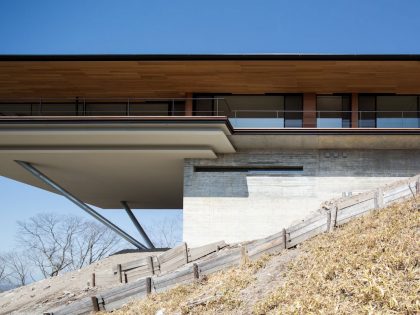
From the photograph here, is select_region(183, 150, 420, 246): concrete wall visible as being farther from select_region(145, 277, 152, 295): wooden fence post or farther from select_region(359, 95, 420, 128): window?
select_region(145, 277, 152, 295): wooden fence post

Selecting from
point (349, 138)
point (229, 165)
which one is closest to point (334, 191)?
point (349, 138)

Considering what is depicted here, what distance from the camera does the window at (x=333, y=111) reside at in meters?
26.6

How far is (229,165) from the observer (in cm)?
2633

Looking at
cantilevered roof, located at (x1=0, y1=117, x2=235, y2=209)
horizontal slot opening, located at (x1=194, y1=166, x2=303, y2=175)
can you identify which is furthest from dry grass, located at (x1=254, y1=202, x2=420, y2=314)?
horizontal slot opening, located at (x1=194, y1=166, x2=303, y2=175)

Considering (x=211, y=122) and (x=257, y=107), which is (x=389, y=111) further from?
(x=211, y=122)

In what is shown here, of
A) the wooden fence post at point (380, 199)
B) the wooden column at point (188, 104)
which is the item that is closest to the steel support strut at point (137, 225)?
the wooden column at point (188, 104)

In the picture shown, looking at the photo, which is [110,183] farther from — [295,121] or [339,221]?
[339,221]

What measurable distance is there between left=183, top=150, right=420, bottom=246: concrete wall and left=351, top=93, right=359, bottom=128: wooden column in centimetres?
144

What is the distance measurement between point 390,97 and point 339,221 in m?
13.5

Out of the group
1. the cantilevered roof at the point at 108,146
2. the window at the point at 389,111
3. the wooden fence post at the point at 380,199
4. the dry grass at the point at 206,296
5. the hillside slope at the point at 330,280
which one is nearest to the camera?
the hillside slope at the point at 330,280

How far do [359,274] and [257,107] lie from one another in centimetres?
1762

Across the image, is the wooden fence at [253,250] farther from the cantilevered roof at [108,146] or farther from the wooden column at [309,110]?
the wooden column at [309,110]

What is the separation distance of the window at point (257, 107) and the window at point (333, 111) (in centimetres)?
94

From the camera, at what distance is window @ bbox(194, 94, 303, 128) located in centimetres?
2689
